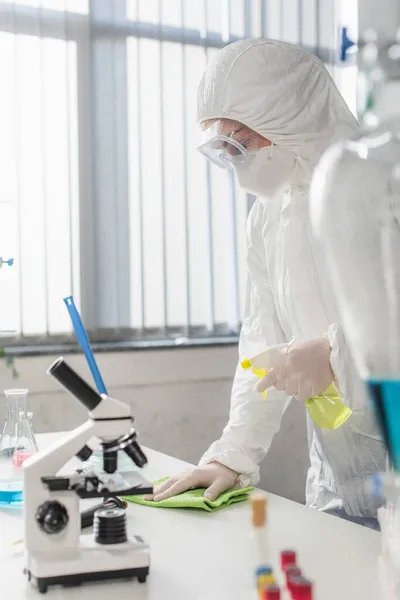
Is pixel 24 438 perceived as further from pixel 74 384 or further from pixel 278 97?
pixel 278 97

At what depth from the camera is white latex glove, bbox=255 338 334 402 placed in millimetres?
1290

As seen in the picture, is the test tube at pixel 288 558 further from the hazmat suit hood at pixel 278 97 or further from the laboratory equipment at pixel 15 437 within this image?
the hazmat suit hood at pixel 278 97

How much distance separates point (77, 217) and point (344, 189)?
1.83 m

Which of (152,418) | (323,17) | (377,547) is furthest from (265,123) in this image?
(323,17)

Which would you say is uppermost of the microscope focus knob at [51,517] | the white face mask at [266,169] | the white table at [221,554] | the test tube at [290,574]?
the white face mask at [266,169]

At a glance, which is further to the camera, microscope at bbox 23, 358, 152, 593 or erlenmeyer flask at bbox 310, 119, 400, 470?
microscope at bbox 23, 358, 152, 593

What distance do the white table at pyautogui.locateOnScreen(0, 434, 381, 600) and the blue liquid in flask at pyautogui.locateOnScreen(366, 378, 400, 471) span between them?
0.36 m

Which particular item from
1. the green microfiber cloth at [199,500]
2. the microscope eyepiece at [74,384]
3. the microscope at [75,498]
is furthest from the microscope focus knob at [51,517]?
the green microfiber cloth at [199,500]

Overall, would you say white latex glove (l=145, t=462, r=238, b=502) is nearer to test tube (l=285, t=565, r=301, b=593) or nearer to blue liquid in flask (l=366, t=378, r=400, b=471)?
test tube (l=285, t=565, r=301, b=593)

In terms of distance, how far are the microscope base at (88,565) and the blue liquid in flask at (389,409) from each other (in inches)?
17.5

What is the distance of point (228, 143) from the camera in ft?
5.28

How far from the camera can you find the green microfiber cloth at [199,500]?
1.30 metres

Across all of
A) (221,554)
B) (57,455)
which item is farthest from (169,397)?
(57,455)

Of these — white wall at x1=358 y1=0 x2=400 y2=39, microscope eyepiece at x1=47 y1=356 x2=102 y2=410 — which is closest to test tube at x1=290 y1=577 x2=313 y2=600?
microscope eyepiece at x1=47 y1=356 x2=102 y2=410
